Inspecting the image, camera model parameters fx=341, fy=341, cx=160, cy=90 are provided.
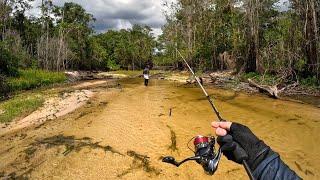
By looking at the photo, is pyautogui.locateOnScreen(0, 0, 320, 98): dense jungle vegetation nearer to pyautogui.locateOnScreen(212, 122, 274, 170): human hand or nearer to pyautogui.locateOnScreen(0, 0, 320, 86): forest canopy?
pyautogui.locateOnScreen(0, 0, 320, 86): forest canopy

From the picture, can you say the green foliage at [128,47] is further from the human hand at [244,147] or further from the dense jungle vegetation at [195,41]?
the human hand at [244,147]

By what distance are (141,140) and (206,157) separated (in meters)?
7.44

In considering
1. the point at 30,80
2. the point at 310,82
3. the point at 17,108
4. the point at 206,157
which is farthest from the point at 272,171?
the point at 30,80

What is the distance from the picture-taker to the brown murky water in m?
8.45

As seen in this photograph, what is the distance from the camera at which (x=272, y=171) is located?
8.71 ft

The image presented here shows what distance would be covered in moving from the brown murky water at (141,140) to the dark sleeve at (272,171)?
542 cm

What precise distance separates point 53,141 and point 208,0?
127 ft

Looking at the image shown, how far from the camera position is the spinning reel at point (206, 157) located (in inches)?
130

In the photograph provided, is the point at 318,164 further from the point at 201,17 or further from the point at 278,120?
the point at 201,17

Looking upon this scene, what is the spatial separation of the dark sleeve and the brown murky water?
5416 mm

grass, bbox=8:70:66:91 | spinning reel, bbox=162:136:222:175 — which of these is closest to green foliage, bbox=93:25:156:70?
grass, bbox=8:70:66:91

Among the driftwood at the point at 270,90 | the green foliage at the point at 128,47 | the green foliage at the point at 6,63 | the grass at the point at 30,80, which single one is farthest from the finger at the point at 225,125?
the green foliage at the point at 128,47

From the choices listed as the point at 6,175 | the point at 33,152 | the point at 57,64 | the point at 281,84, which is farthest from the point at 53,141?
the point at 57,64

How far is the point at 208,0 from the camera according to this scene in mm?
45969
